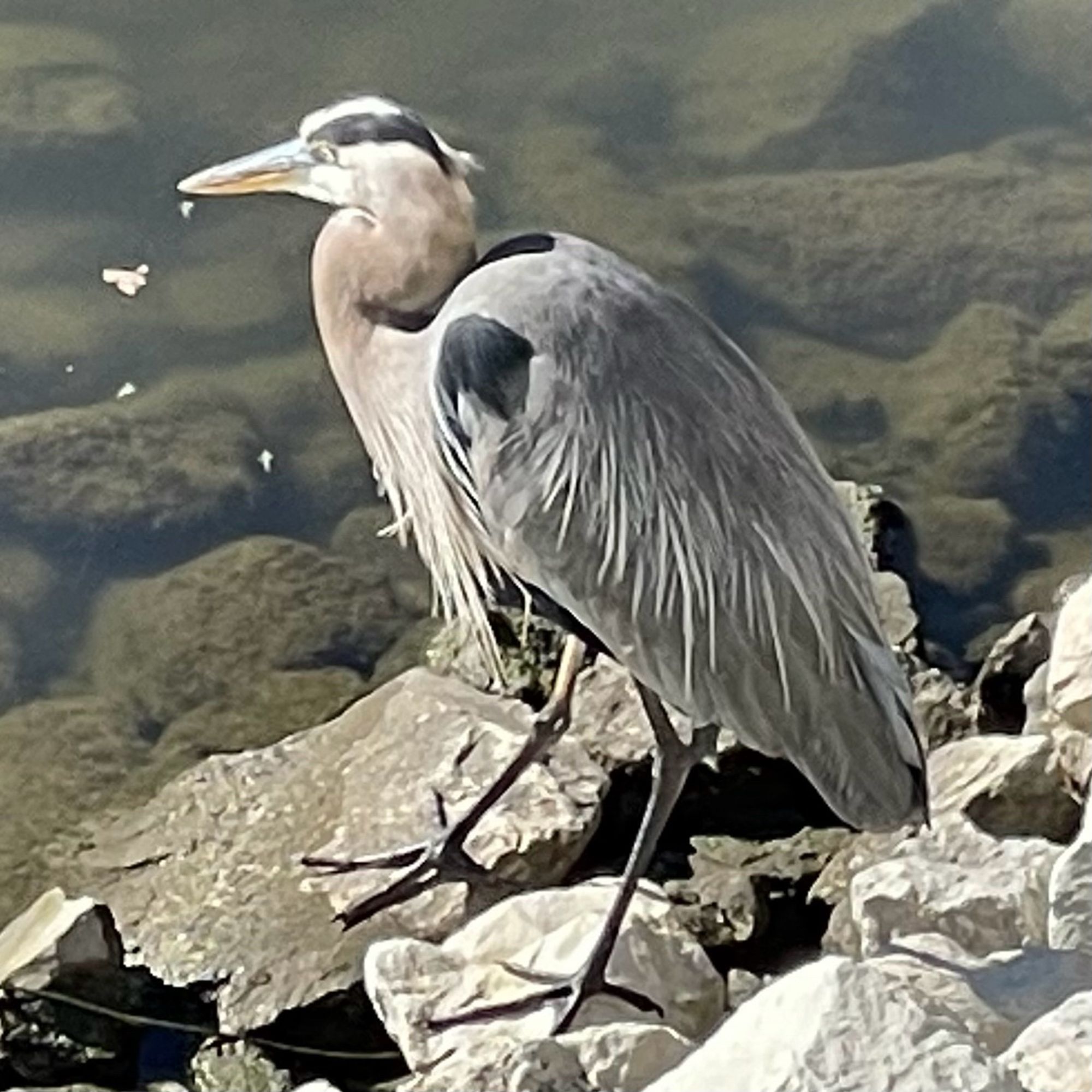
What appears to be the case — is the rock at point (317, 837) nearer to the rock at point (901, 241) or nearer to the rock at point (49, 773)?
the rock at point (49, 773)

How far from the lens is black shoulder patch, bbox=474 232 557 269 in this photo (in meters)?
2.51

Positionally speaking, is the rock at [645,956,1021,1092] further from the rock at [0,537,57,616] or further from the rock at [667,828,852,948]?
the rock at [0,537,57,616]

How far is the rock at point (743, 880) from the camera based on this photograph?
9.52 ft

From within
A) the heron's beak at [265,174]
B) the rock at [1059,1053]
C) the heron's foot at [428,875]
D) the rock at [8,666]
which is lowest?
the heron's foot at [428,875]

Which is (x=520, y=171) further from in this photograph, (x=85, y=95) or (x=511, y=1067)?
(x=511, y=1067)

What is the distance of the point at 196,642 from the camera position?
147 inches

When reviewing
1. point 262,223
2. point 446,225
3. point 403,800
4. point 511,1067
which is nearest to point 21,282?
point 262,223

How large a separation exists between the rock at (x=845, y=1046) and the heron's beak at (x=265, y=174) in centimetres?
109

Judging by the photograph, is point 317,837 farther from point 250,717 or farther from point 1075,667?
point 1075,667

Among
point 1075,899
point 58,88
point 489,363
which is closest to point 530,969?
point 1075,899

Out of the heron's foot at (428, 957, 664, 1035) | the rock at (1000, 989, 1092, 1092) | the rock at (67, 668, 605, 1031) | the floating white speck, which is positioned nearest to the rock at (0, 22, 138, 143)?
the floating white speck

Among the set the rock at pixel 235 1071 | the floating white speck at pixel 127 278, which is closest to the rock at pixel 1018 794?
the rock at pixel 235 1071

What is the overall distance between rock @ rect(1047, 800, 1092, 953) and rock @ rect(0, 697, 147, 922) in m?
1.42

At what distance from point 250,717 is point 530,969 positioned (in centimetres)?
100
